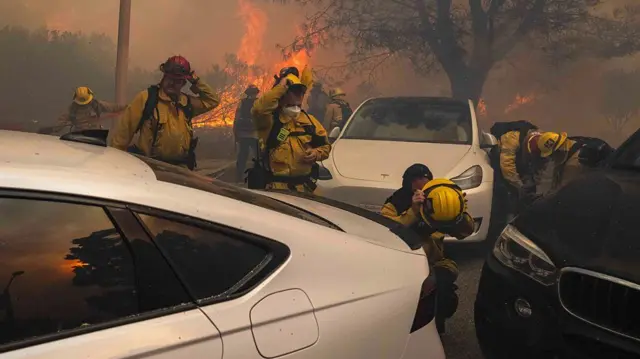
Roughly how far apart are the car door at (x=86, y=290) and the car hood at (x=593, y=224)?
160 centimetres

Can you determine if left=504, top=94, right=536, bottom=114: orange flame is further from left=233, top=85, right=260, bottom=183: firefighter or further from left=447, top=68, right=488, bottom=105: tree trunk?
left=233, top=85, right=260, bottom=183: firefighter

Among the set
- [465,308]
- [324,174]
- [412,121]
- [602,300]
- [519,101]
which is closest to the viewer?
[602,300]

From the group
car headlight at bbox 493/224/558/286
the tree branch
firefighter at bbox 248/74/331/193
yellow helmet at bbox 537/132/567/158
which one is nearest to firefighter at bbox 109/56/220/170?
firefighter at bbox 248/74/331/193

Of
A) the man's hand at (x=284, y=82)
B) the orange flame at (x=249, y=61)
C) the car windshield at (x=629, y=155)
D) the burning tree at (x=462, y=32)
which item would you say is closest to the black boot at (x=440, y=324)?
the car windshield at (x=629, y=155)

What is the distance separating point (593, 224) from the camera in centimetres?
262

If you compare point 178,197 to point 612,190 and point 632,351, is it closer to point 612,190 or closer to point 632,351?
point 632,351

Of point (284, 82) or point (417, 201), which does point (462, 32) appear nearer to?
point (284, 82)

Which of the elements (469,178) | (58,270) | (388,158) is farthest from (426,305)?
Answer: (388,158)

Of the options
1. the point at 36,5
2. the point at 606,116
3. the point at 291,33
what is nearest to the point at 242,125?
the point at 291,33

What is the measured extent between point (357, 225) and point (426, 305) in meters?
0.43

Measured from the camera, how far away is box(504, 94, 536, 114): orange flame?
13.9m

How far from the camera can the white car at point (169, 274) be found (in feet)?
4.75

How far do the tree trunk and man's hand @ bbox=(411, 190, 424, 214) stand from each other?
10233 mm

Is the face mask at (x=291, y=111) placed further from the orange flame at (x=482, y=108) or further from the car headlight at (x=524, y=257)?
the orange flame at (x=482, y=108)
